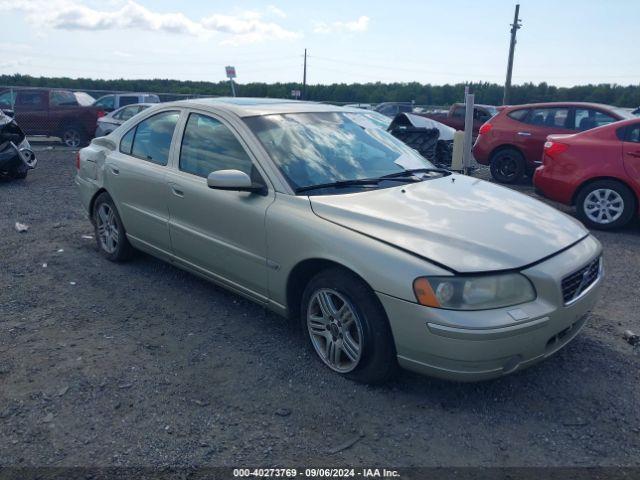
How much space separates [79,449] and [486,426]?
2096mm

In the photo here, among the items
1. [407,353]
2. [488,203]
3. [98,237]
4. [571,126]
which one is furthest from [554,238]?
[571,126]

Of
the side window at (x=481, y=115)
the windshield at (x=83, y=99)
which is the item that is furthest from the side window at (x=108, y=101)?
the side window at (x=481, y=115)

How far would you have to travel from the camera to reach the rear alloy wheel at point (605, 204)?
7.09m

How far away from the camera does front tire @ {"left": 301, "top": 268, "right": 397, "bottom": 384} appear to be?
316 cm

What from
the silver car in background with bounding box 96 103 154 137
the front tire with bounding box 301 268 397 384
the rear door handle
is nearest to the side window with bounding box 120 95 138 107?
the silver car in background with bounding box 96 103 154 137

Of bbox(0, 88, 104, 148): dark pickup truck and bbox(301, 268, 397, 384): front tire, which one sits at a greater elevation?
bbox(0, 88, 104, 148): dark pickup truck

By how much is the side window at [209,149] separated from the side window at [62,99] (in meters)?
14.5

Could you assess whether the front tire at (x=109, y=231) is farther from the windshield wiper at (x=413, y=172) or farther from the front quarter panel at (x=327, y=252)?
the windshield wiper at (x=413, y=172)

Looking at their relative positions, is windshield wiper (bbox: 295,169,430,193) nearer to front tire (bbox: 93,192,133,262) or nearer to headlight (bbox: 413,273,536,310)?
headlight (bbox: 413,273,536,310)

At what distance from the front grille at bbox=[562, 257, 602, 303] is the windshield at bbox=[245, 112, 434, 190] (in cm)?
148

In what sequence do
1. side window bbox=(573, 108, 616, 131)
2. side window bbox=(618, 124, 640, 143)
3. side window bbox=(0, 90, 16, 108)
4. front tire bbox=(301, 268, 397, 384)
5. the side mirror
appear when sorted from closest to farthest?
front tire bbox=(301, 268, 397, 384), the side mirror, side window bbox=(618, 124, 640, 143), side window bbox=(573, 108, 616, 131), side window bbox=(0, 90, 16, 108)

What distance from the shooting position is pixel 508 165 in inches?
429

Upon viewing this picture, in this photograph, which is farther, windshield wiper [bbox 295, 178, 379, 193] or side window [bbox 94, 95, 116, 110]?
side window [bbox 94, 95, 116, 110]

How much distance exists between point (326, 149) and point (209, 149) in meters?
0.92
